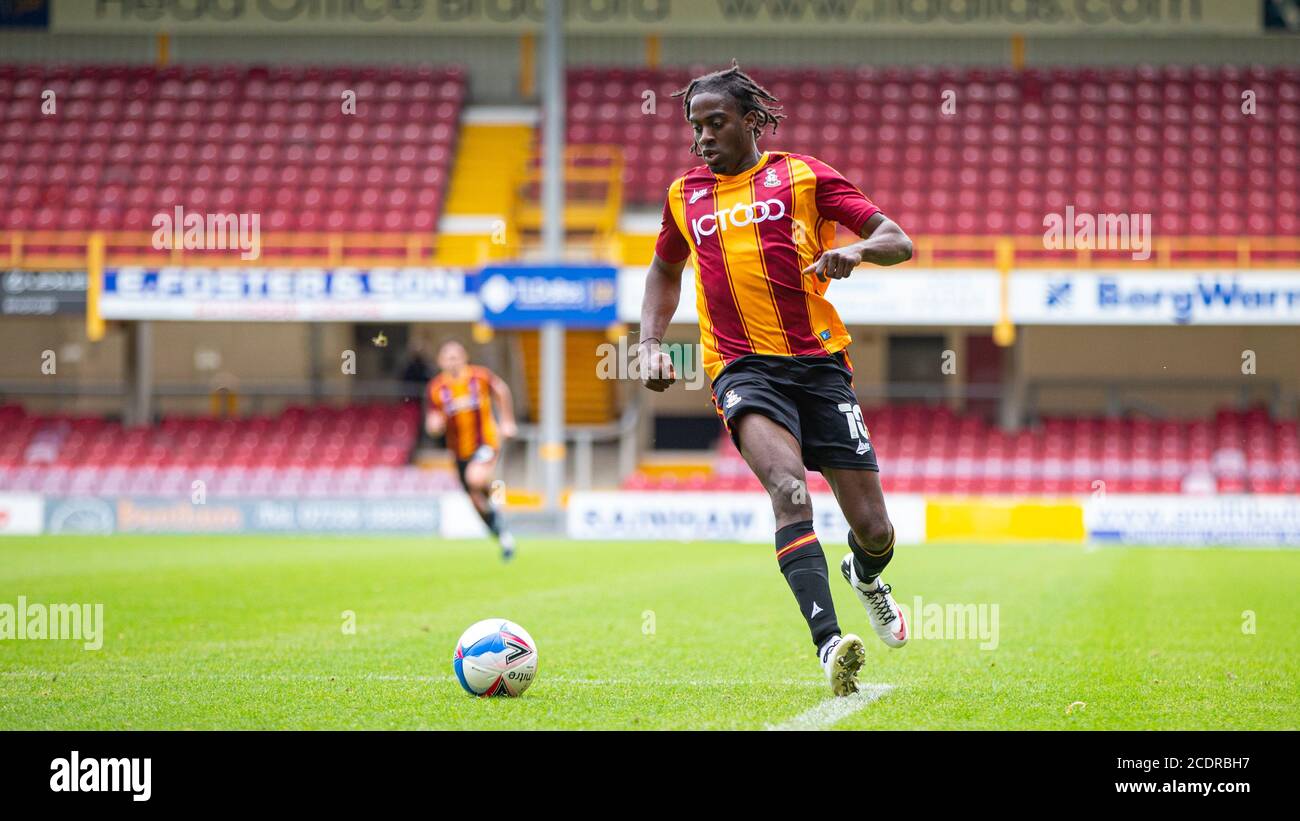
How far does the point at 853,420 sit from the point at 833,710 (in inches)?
49.0

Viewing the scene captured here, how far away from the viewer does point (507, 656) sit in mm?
6090

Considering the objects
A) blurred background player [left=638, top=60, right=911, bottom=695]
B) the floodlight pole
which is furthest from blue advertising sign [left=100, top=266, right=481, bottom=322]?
blurred background player [left=638, top=60, right=911, bottom=695]

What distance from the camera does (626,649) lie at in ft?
26.3

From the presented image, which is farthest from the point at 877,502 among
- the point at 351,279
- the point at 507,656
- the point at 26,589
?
the point at 351,279

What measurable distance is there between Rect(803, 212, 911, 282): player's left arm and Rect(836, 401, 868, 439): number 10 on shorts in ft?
1.75

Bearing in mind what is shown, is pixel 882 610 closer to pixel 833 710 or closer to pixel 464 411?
pixel 833 710

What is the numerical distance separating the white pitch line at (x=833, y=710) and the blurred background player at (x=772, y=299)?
589 mm

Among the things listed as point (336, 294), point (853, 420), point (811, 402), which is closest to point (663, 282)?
point (811, 402)

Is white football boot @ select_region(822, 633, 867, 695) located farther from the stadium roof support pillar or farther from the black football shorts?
the stadium roof support pillar

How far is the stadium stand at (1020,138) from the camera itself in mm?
26859

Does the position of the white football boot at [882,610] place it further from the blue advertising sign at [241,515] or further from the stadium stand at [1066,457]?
the blue advertising sign at [241,515]

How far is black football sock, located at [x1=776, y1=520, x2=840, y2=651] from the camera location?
5789 millimetres

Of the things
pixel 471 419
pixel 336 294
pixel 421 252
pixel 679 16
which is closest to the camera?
pixel 471 419

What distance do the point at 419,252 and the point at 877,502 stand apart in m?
20.4
